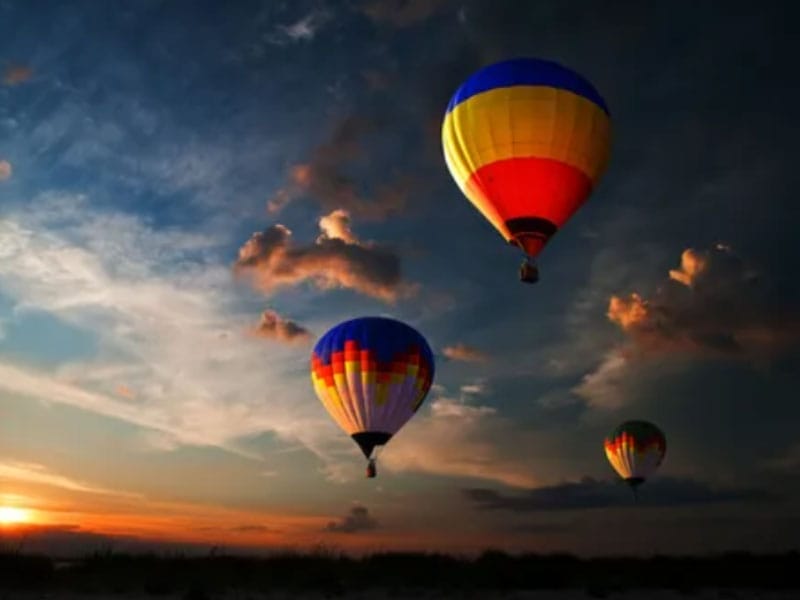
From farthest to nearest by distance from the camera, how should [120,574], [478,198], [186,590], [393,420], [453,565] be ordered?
1. [393,420]
2. [478,198]
3. [453,565]
4. [120,574]
5. [186,590]

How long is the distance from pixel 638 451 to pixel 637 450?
120 millimetres

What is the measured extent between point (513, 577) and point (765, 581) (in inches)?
446

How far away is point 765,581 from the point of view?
101 feet

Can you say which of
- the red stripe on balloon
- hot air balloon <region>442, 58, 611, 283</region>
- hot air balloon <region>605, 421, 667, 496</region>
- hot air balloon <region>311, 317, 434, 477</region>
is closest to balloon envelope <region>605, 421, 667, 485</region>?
hot air balloon <region>605, 421, 667, 496</region>

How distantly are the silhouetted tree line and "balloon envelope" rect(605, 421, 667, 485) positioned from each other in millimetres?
30000

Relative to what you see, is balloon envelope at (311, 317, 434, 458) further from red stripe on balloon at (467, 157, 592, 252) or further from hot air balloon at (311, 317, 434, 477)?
red stripe on balloon at (467, 157, 592, 252)

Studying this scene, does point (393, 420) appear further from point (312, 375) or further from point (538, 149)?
point (538, 149)

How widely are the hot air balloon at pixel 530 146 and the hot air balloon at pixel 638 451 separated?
123 feet

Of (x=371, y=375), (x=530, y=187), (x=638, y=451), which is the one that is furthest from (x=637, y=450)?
(x=530, y=187)

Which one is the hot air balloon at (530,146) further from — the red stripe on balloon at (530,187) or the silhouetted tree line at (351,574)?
the silhouetted tree line at (351,574)

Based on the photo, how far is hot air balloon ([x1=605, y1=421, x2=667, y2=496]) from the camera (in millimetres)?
63875

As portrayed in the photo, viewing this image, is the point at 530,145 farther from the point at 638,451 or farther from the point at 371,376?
the point at 638,451

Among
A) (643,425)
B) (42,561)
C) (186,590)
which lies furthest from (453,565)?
(643,425)

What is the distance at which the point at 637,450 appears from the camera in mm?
63781
